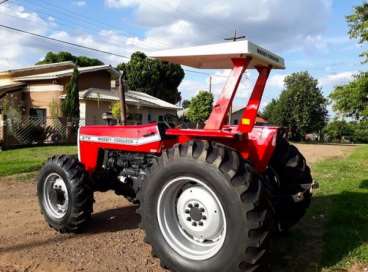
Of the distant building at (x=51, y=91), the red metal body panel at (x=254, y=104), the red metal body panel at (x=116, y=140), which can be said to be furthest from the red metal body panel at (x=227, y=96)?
the distant building at (x=51, y=91)

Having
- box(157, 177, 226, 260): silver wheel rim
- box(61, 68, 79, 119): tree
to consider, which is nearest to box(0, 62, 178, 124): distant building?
box(61, 68, 79, 119): tree

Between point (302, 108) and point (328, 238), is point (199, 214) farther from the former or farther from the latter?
point (302, 108)

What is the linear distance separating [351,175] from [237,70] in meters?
8.07

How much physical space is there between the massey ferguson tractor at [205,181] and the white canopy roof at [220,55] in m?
0.01

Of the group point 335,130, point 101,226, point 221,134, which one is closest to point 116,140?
point 101,226

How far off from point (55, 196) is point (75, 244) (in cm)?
88

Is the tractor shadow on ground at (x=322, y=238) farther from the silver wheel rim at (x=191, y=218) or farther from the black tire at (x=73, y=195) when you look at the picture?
the black tire at (x=73, y=195)

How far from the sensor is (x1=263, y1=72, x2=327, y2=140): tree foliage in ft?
162

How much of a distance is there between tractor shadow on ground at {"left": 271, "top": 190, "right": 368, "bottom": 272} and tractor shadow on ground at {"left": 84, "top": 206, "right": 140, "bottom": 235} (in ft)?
6.86

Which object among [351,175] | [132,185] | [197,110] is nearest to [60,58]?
[197,110]

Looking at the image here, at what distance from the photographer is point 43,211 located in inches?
221

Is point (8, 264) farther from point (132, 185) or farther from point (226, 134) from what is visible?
point (226, 134)

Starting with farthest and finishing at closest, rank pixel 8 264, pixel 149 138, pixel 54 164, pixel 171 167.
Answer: pixel 54 164
pixel 149 138
pixel 8 264
pixel 171 167

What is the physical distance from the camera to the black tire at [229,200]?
3.44 meters
